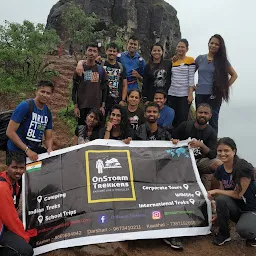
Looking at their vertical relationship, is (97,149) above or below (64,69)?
below

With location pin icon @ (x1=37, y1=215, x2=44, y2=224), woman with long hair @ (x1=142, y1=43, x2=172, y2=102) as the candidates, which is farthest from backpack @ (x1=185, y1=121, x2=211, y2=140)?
location pin icon @ (x1=37, y1=215, x2=44, y2=224)

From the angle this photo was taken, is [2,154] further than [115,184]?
Yes

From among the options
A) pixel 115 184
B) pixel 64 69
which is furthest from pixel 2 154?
pixel 64 69

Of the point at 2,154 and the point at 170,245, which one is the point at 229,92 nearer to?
the point at 170,245

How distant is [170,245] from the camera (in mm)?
4332

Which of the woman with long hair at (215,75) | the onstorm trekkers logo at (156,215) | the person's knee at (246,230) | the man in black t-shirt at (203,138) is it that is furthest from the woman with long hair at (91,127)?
the person's knee at (246,230)

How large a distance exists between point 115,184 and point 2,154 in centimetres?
362

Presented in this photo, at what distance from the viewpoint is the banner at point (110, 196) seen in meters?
4.20

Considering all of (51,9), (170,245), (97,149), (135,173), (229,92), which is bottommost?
(170,245)

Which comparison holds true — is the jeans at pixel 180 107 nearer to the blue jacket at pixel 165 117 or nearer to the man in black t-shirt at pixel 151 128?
the blue jacket at pixel 165 117

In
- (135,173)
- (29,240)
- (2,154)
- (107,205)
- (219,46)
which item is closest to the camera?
(29,240)

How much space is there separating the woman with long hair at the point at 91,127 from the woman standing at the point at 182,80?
1837 mm

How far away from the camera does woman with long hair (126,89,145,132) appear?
5.68m

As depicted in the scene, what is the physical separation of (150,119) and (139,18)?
1361 inches
